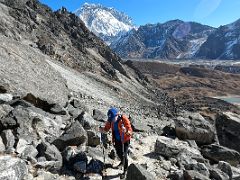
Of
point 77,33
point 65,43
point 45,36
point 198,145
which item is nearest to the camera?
point 198,145

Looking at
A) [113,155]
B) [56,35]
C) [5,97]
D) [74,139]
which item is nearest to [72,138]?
[74,139]

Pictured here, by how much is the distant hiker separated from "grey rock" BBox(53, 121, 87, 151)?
4.45ft

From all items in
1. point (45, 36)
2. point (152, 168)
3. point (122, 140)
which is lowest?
point (152, 168)

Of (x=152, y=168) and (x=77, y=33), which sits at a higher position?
(x=77, y=33)

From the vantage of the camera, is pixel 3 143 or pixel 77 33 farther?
pixel 77 33

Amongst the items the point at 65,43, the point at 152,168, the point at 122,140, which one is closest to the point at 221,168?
the point at 152,168

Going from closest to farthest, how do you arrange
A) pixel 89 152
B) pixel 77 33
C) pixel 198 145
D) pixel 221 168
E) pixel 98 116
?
pixel 89 152
pixel 221 168
pixel 198 145
pixel 98 116
pixel 77 33

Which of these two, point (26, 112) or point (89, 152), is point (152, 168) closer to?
point (89, 152)

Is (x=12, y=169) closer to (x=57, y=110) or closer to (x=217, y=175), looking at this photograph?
(x=217, y=175)

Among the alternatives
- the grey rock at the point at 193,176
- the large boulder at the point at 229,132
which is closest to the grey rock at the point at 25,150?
the grey rock at the point at 193,176

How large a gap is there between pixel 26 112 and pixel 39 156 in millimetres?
3348

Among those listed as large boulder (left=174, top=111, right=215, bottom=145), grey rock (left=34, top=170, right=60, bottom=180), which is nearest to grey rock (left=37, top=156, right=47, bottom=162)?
grey rock (left=34, top=170, right=60, bottom=180)

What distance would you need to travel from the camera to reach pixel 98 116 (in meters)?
24.8

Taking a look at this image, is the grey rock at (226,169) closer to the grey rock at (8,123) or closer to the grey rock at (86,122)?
the grey rock at (86,122)
